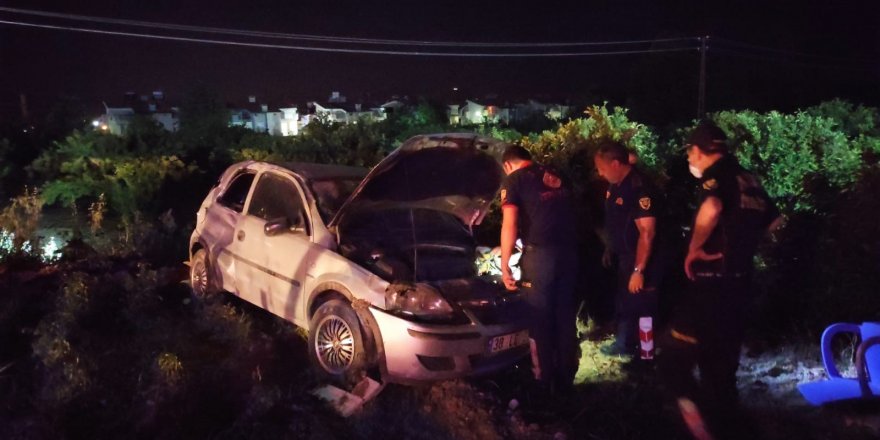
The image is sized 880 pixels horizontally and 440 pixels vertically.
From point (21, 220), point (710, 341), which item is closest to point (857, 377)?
point (710, 341)

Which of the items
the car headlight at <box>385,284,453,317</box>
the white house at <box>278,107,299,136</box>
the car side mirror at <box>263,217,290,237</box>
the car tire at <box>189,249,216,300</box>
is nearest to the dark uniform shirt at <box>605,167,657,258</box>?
the car headlight at <box>385,284,453,317</box>

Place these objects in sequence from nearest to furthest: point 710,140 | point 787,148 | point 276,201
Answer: point 710,140
point 276,201
point 787,148

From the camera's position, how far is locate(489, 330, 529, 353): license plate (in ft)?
15.3

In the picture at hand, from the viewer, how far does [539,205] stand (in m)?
4.49

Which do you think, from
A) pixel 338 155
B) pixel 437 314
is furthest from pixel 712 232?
pixel 338 155

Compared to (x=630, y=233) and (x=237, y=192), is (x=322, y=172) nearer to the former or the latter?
(x=237, y=192)

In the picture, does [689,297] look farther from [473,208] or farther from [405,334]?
[473,208]

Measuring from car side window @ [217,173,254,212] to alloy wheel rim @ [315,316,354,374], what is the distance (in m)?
2.00

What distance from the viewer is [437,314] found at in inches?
183

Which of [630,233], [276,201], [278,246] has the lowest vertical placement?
[278,246]

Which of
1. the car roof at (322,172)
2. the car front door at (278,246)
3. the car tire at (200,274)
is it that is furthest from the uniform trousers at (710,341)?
the car tire at (200,274)

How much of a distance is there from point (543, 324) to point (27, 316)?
431 centimetres

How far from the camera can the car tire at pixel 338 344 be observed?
468 cm

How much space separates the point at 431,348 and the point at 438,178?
5.09 ft
